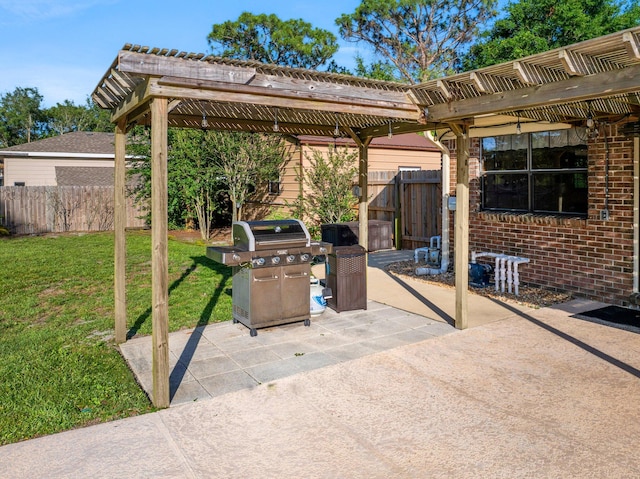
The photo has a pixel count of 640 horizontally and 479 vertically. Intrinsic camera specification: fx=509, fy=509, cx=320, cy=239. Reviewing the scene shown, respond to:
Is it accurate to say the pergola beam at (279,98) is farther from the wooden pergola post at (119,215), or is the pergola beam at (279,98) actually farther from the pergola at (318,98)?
the wooden pergola post at (119,215)

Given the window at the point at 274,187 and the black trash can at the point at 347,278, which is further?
the window at the point at 274,187

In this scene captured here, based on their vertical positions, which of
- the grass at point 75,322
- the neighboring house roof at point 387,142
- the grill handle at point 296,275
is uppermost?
the neighboring house roof at point 387,142

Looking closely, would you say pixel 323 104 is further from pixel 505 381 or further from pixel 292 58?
pixel 292 58

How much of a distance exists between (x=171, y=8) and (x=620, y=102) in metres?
14.6

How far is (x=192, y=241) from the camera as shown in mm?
13797

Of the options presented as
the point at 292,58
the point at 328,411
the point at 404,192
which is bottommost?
the point at 328,411

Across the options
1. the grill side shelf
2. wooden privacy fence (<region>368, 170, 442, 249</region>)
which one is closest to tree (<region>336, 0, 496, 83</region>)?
wooden privacy fence (<region>368, 170, 442, 249</region>)

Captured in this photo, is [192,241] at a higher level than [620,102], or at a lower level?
lower

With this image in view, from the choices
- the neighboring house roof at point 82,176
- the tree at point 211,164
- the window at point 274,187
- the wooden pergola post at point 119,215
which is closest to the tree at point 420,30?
the window at point 274,187

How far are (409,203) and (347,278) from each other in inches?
238

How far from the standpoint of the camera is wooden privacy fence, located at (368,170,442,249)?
37.0 feet

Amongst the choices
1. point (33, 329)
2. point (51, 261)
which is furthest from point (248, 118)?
point (51, 261)

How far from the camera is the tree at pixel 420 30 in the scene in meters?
26.0

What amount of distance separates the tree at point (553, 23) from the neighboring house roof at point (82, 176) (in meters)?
17.1
